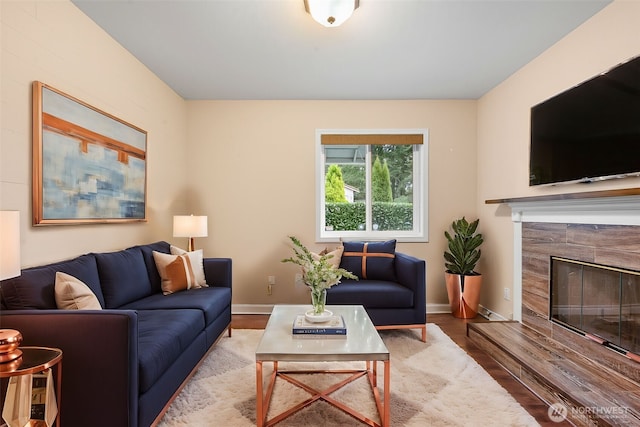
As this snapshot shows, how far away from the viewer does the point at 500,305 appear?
12.1 ft

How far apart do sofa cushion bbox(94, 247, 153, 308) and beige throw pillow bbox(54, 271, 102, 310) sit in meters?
0.48

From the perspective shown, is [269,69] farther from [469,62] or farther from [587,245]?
[587,245]

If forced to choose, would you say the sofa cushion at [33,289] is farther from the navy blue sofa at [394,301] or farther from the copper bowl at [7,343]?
the navy blue sofa at [394,301]

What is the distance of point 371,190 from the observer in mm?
4422

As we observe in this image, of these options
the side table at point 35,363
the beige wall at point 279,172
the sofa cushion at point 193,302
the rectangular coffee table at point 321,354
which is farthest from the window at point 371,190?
the side table at point 35,363

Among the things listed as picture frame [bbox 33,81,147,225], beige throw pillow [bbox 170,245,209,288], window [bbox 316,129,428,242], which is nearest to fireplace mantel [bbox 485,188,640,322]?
window [bbox 316,129,428,242]

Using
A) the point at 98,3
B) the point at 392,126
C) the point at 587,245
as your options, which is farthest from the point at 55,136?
the point at 587,245

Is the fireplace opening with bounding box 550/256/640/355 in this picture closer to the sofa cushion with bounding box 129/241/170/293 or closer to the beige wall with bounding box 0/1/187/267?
the sofa cushion with bounding box 129/241/170/293

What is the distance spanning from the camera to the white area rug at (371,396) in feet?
6.39

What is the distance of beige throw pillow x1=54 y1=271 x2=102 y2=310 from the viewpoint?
181 centimetres

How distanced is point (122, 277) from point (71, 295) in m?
0.65

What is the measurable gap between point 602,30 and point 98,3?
11.5 ft

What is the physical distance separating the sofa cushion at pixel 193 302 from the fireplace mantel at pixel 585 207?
2.71 m

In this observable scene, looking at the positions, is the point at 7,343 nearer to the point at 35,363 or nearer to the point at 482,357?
the point at 35,363
